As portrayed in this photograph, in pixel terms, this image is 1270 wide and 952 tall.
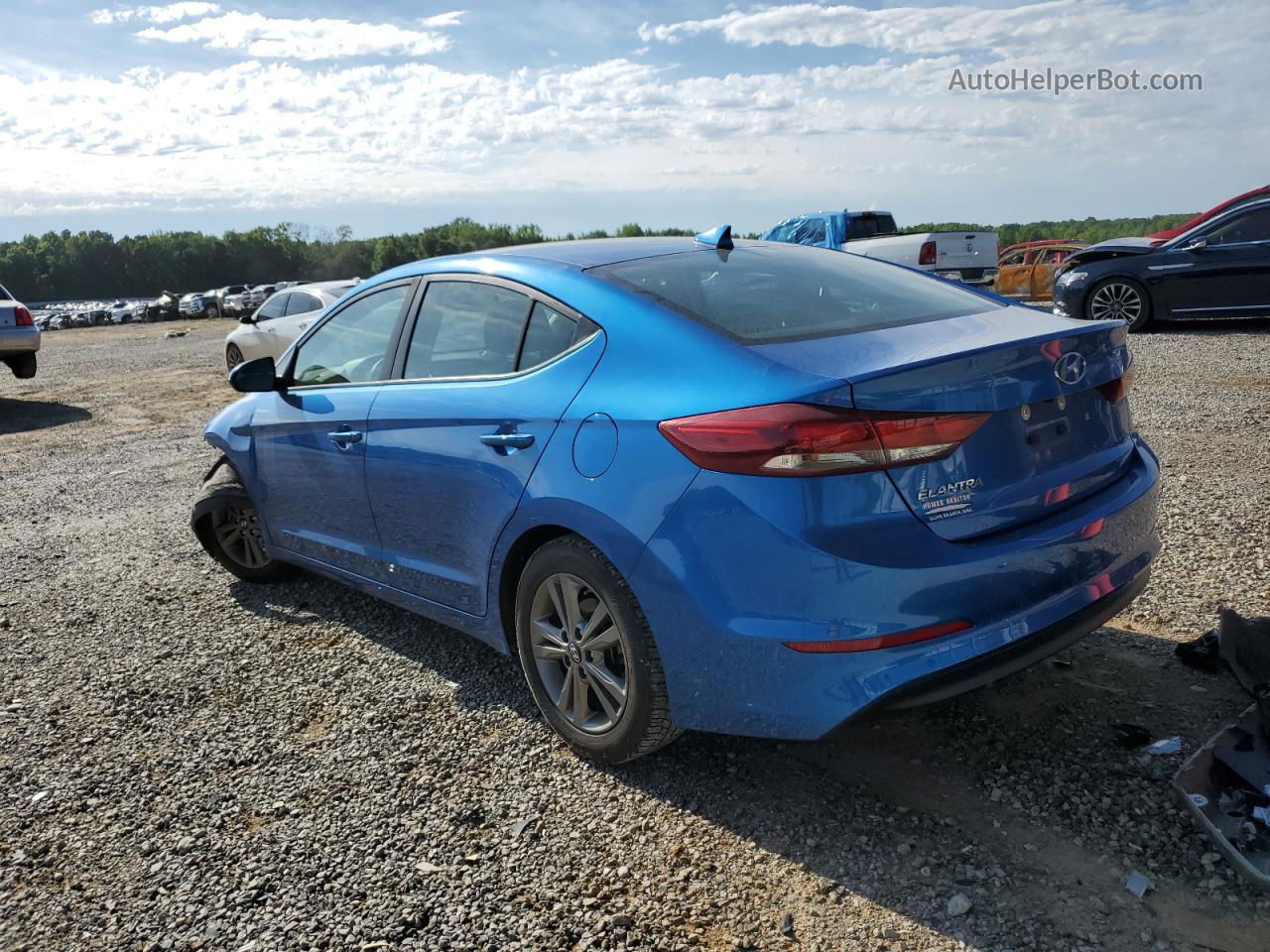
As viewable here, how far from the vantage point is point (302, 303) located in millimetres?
14234

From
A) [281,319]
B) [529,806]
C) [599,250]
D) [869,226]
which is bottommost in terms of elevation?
[529,806]

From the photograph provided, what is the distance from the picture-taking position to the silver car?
1328 centimetres

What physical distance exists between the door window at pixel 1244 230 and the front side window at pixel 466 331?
36.5 ft

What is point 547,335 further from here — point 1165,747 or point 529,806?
point 1165,747

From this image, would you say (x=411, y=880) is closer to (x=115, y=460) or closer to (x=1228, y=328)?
(x=115, y=460)

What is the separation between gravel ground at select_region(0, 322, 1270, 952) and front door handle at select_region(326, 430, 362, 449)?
90 cm

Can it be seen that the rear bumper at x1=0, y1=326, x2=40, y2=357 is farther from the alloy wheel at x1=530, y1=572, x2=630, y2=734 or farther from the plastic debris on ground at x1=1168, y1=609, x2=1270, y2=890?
the plastic debris on ground at x1=1168, y1=609, x2=1270, y2=890

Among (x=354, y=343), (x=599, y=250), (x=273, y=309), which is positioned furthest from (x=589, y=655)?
(x=273, y=309)

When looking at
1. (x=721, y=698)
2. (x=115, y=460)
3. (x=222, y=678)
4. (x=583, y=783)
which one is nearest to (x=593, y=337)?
(x=721, y=698)

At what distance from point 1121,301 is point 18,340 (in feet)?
46.8

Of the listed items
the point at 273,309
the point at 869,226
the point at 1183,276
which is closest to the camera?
the point at 1183,276

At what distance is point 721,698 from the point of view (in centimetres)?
272

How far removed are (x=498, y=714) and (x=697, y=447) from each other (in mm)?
1522

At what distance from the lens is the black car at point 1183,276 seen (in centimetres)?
1170
